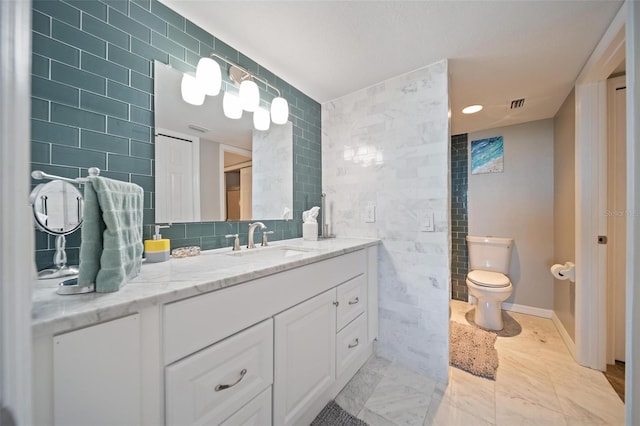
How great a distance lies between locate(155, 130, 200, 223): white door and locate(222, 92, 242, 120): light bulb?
290 mm

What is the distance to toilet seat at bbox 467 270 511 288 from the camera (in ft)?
7.28

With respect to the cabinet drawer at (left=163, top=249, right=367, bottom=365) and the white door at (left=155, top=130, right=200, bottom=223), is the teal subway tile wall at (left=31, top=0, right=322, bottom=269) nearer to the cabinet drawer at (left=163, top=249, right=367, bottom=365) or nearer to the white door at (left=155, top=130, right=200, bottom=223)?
the white door at (left=155, top=130, right=200, bottom=223)

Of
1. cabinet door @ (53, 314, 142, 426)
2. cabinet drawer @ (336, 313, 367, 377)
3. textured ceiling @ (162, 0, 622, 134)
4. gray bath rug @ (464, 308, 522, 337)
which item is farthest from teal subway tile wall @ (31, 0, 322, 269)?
gray bath rug @ (464, 308, 522, 337)

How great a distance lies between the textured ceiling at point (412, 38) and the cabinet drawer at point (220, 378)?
5.06ft

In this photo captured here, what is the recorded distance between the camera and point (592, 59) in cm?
153

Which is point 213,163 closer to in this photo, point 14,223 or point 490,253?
point 14,223

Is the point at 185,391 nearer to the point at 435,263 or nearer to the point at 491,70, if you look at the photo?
the point at 435,263

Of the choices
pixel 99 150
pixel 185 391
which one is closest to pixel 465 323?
pixel 185 391

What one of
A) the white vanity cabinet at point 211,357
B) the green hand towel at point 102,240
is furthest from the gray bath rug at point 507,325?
the green hand towel at point 102,240

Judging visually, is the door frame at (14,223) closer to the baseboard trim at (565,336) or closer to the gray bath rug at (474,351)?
the gray bath rug at (474,351)

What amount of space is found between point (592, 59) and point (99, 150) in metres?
2.80

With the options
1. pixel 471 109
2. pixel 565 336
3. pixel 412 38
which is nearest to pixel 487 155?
pixel 471 109

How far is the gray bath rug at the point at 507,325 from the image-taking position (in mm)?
2242

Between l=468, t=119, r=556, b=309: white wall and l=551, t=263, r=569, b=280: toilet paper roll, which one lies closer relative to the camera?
l=551, t=263, r=569, b=280: toilet paper roll
